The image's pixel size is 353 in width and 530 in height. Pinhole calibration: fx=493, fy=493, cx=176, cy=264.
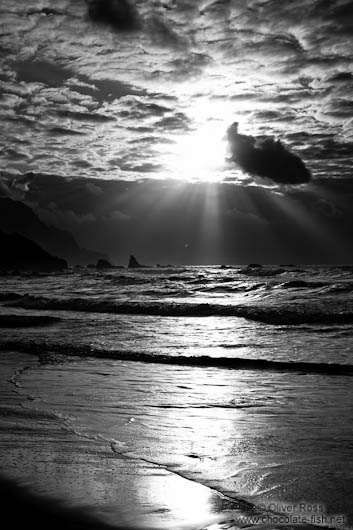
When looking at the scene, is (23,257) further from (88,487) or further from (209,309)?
(88,487)

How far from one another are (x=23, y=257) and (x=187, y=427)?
138017mm

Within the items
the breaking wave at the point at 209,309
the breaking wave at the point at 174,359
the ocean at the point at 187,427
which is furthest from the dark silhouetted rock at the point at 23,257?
the ocean at the point at 187,427

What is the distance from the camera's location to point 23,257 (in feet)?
447

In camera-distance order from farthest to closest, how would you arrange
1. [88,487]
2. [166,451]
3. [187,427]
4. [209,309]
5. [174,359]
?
[209,309] → [174,359] → [187,427] → [166,451] → [88,487]

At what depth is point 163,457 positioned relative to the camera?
13.6 ft

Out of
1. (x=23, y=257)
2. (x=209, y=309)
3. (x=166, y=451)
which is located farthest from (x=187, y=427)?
(x=23, y=257)

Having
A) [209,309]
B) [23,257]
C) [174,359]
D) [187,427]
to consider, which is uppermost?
[23,257]

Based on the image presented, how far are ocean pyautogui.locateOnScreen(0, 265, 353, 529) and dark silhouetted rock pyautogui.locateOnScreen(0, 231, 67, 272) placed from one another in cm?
11804

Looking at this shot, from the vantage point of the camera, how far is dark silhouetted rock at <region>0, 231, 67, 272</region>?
130 m

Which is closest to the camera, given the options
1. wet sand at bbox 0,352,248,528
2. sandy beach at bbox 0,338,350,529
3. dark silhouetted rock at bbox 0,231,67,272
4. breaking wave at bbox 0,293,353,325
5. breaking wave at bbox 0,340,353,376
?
wet sand at bbox 0,352,248,528

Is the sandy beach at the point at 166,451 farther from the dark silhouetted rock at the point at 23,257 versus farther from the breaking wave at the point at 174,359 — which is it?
the dark silhouetted rock at the point at 23,257

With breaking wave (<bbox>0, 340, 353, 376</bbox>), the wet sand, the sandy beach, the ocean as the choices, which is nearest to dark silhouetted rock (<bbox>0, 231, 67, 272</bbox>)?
breaking wave (<bbox>0, 340, 353, 376</bbox>)

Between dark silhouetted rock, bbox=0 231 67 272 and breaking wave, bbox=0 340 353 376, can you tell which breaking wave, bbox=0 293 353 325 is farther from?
dark silhouetted rock, bbox=0 231 67 272

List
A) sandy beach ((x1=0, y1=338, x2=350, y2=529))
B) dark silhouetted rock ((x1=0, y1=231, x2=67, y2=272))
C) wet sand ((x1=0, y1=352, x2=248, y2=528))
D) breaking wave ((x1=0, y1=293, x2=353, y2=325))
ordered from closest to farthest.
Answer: wet sand ((x1=0, y1=352, x2=248, y2=528)) → sandy beach ((x1=0, y1=338, x2=350, y2=529)) → breaking wave ((x1=0, y1=293, x2=353, y2=325)) → dark silhouetted rock ((x1=0, y1=231, x2=67, y2=272))
